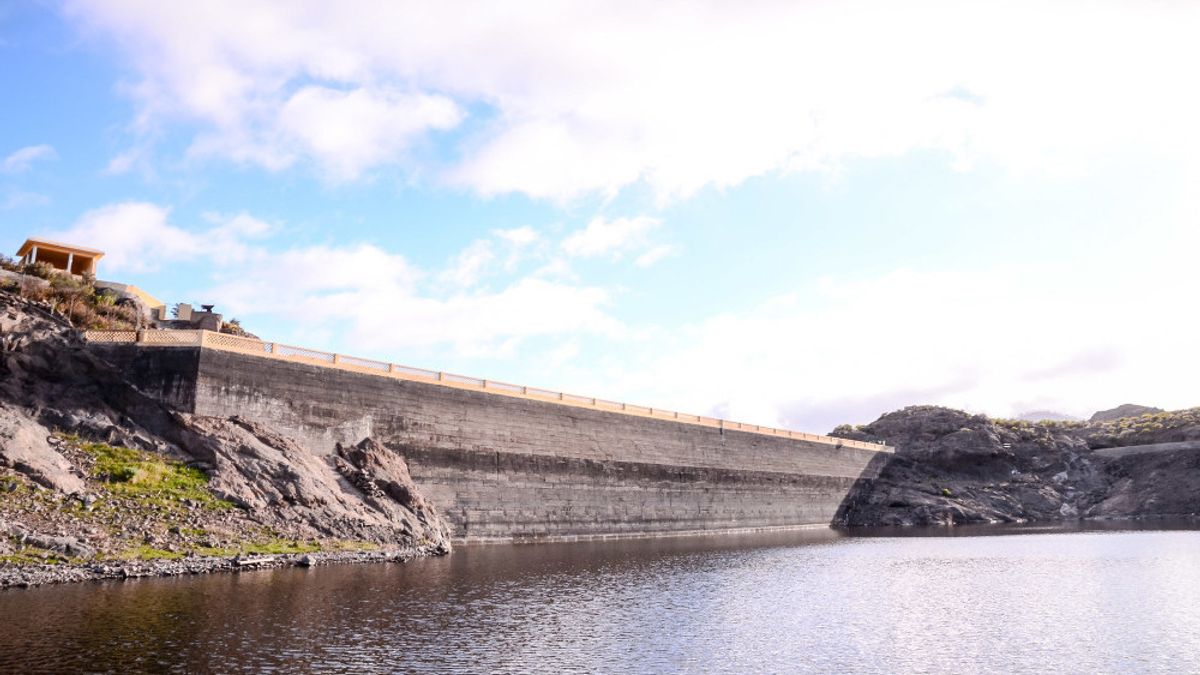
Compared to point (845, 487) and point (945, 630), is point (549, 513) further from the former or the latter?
point (845, 487)

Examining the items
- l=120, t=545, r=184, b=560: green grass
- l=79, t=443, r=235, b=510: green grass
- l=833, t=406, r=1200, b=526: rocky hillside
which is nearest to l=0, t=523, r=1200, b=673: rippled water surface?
l=120, t=545, r=184, b=560: green grass

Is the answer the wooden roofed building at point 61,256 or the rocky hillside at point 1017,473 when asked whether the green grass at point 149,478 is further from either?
the rocky hillside at point 1017,473

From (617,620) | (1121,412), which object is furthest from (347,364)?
(1121,412)

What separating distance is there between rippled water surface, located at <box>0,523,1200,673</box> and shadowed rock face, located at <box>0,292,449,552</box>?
4427mm

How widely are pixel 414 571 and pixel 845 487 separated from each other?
5933 centimetres

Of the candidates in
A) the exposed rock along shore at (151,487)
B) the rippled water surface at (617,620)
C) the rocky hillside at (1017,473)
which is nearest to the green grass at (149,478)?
the exposed rock along shore at (151,487)

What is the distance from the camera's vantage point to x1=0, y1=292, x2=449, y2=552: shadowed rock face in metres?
32.7

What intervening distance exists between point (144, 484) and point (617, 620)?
20.1 metres

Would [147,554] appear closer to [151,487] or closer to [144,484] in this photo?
[151,487]

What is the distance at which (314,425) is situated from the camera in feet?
130

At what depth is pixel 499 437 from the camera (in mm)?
47812

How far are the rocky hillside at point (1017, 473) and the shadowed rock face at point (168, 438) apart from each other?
57702 millimetres

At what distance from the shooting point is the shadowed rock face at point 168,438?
107 ft

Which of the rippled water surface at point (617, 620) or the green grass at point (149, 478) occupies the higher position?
the green grass at point (149, 478)
